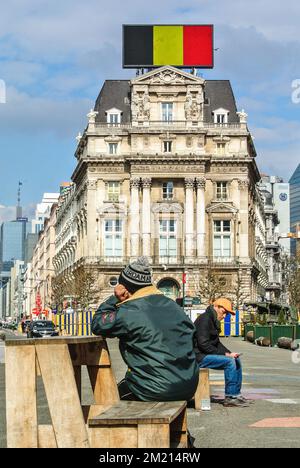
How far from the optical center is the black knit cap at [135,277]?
8430mm

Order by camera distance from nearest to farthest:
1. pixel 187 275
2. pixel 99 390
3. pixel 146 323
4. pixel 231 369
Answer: pixel 146 323, pixel 99 390, pixel 231 369, pixel 187 275

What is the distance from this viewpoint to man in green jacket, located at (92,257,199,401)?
7918 millimetres

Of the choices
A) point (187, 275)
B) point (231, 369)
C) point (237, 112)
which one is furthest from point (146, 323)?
point (237, 112)

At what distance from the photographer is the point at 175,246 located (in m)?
97.3

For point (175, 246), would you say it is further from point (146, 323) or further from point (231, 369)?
point (146, 323)

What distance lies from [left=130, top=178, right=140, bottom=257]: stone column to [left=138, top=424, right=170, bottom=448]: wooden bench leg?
293ft

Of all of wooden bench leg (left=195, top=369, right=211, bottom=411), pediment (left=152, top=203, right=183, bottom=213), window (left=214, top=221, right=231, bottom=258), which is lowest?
wooden bench leg (left=195, top=369, right=211, bottom=411)

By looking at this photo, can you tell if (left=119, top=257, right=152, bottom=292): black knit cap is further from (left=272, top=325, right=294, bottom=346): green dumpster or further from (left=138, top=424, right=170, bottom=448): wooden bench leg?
(left=272, top=325, right=294, bottom=346): green dumpster

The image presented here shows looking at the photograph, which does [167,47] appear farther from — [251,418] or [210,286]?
[251,418]

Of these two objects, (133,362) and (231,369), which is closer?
(133,362)

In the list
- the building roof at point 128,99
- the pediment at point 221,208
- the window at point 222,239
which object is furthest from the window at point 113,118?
the window at point 222,239

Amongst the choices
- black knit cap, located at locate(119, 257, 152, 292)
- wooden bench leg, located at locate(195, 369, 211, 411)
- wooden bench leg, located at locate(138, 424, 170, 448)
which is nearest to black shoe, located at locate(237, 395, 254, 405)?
wooden bench leg, located at locate(195, 369, 211, 411)

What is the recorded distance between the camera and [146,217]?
319 feet

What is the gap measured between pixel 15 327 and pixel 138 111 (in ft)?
166
